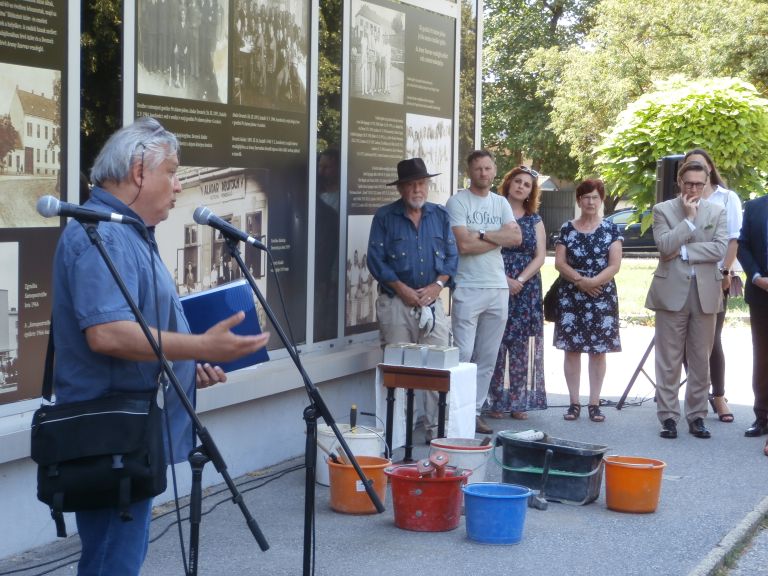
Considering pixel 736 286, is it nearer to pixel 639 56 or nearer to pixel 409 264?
pixel 409 264

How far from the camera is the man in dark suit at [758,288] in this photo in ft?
29.1

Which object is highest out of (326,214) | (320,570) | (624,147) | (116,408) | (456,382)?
(624,147)

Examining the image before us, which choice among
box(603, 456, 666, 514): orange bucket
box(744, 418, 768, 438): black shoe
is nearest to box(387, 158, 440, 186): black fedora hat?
box(603, 456, 666, 514): orange bucket

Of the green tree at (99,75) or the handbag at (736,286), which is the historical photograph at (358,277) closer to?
the green tree at (99,75)

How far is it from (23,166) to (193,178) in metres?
1.47

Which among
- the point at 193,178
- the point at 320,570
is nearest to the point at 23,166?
the point at 193,178

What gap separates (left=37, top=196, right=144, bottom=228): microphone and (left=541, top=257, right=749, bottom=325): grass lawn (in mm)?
10216

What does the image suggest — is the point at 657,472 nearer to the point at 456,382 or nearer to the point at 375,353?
the point at 456,382

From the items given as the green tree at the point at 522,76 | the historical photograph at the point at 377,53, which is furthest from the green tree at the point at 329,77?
the green tree at the point at 522,76

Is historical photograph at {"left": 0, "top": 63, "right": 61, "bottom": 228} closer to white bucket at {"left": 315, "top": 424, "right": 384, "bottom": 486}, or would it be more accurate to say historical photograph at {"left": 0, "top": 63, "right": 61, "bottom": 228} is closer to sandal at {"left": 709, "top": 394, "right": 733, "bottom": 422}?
white bucket at {"left": 315, "top": 424, "right": 384, "bottom": 486}

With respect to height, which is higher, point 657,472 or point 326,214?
point 326,214

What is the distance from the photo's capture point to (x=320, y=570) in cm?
548

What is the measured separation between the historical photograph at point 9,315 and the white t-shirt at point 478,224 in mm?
4032

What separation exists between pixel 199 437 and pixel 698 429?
20.9 feet
